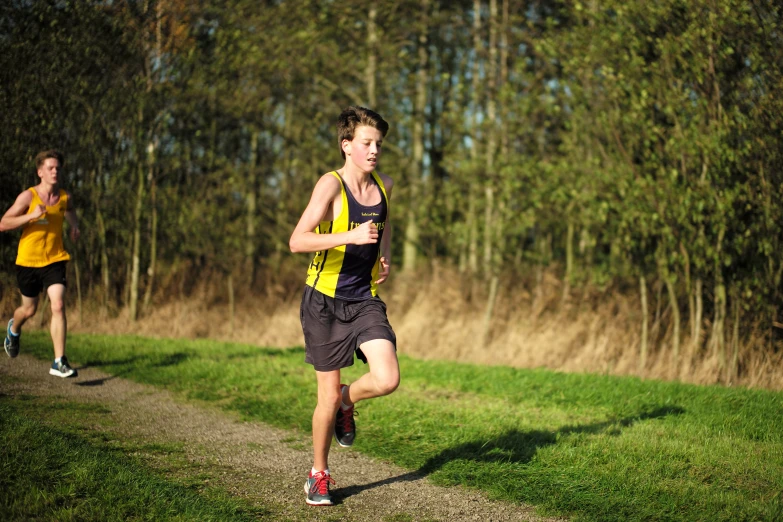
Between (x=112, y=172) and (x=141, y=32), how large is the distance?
2.43 metres

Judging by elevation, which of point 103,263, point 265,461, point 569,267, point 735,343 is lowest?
point 265,461

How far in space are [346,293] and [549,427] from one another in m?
2.58

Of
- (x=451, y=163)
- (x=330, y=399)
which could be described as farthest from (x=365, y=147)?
(x=451, y=163)

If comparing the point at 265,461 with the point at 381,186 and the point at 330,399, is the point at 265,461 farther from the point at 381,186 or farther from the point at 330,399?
the point at 381,186

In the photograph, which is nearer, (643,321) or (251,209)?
(643,321)

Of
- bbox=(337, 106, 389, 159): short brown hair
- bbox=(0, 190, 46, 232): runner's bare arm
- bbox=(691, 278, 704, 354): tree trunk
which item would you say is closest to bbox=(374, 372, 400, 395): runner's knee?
bbox=(337, 106, 389, 159): short brown hair

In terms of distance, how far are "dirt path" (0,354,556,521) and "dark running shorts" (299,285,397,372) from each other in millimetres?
821

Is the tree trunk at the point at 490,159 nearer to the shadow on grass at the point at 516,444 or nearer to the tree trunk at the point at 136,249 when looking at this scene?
the tree trunk at the point at 136,249

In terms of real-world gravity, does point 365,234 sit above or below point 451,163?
below

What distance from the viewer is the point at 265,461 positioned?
525 cm

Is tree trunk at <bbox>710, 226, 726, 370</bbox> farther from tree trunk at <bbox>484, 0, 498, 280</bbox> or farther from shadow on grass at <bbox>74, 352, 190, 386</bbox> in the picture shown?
shadow on grass at <bbox>74, 352, 190, 386</bbox>

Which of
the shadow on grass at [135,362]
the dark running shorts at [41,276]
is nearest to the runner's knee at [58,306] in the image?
the dark running shorts at [41,276]

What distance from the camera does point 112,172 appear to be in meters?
13.1

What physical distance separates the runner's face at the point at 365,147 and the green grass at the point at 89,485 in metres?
2.02
